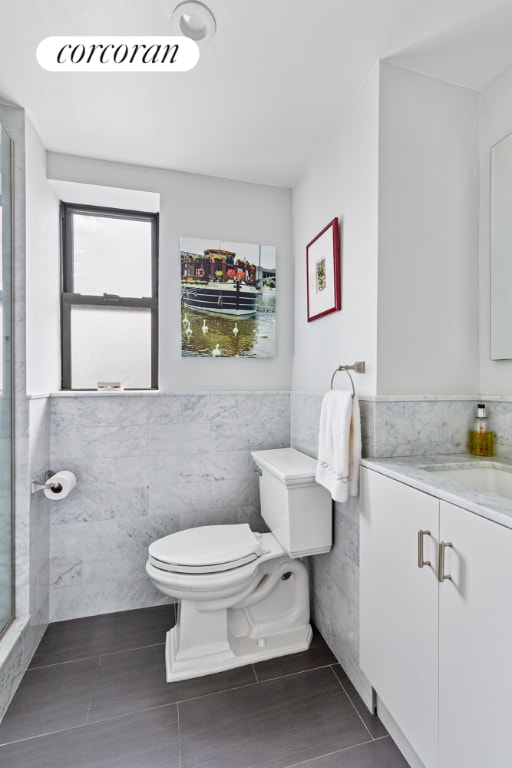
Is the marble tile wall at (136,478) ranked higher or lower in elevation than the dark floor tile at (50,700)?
higher

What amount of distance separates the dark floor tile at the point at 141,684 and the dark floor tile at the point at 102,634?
9cm

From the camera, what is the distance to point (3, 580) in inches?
58.0

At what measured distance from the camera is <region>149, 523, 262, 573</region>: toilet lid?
1.44 m

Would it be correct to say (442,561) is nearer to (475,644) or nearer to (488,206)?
(475,644)

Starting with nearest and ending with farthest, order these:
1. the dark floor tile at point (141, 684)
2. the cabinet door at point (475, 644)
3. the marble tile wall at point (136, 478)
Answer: the cabinet door at point (475, 644) → the dark floor tile at point (141, 684) → the marble tile wall at point (136, 478)

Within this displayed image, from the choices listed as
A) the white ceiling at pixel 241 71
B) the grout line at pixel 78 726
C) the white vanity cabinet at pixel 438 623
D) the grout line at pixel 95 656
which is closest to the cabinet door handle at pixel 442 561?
the white vanity cabinet at pixel 438 623

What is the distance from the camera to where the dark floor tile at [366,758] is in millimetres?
1092

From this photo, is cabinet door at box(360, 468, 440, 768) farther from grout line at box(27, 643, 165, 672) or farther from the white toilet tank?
grout line at box(27, 643, 165, 672)

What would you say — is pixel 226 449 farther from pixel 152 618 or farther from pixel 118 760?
pixel 118 760

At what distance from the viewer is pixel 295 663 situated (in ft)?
4.96

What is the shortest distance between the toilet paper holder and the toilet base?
86 cm

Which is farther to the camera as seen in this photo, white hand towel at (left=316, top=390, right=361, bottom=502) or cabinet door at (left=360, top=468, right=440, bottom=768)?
white hand towel at (left=316, top=390, right=361, bottom=502)

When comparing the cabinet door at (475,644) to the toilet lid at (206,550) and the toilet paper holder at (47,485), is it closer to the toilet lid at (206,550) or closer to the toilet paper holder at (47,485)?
the toilet lid at (206,550)

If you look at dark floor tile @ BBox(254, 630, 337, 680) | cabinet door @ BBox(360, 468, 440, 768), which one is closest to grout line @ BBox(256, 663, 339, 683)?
dark floor tile @ BBox(254, 630, 337, 680)
